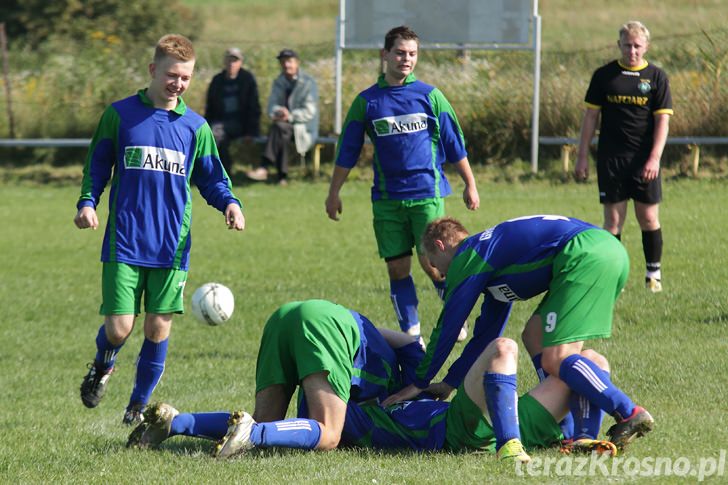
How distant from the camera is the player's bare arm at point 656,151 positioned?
10266 millimetres

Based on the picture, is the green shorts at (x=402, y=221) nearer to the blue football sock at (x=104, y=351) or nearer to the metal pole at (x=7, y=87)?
the blue football sock at (x=104, y=351)

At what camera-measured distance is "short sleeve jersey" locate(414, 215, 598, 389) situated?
5.77 metres

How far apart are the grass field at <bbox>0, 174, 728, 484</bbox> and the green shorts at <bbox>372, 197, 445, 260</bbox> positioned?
4.17 feet

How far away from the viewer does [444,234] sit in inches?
237

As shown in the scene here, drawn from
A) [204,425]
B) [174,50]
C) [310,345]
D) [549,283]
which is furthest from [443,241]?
[174,50]

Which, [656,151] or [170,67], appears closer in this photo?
[170,67]

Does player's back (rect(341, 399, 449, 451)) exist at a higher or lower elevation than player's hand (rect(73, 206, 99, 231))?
lower

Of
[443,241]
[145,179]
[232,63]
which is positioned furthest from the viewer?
[232,63]

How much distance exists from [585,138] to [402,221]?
2531 millimetres

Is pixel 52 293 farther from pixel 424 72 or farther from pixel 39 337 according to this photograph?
pixel 424 72

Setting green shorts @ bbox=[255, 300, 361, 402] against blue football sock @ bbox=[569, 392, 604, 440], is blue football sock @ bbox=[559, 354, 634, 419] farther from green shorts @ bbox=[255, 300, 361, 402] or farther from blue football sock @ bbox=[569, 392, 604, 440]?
green shorts @ bbox=[255, 300, 361, 402]

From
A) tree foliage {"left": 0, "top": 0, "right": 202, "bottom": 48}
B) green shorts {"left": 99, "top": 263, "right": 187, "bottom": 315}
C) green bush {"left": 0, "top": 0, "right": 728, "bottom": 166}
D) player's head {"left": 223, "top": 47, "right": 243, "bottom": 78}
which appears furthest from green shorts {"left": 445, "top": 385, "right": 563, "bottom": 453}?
tree foliage {"left": 0, "top": 0, "right": 202, "bottom": 48}

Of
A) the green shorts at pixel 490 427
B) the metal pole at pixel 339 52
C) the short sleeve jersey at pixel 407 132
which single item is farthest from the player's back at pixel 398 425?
the metal pole at pixel 339 52

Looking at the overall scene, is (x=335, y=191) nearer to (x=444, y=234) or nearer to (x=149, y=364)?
(x=149, y=364)
